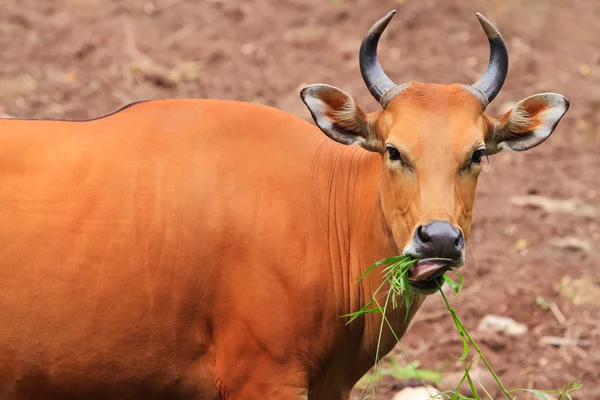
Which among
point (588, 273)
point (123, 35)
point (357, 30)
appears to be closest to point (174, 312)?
point (588, 273)

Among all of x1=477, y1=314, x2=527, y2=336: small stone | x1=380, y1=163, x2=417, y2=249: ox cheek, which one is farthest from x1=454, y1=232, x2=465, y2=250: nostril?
x1=477, y1=314, x2=527, y2=336: small stone

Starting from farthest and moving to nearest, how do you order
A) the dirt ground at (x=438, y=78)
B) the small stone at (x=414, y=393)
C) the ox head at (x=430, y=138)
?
the dirt ground at (x=438, y=78), the small stone at (x=414, y=393), the ox head at (x=430, y=138)

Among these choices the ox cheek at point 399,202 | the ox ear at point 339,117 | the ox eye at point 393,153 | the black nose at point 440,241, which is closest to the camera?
the black nose at point 440,241

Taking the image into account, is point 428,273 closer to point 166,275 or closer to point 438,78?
point 166,275

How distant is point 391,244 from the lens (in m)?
5.30

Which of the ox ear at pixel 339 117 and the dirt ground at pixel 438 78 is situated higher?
the ox ear at pixel 339 117

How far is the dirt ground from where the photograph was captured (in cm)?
810

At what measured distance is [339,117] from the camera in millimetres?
5355

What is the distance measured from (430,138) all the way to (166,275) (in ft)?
5.18

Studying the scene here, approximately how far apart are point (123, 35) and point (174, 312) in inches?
251

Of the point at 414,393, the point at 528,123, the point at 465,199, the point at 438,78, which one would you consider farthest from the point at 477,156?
the point at 438,78

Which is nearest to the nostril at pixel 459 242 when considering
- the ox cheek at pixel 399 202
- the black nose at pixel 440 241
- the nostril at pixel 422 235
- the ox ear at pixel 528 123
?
the black nose at pixel 440 241

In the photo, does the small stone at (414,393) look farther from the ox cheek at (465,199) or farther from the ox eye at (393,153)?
the ox eye at (393,153)

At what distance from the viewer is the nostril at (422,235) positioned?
474cm
